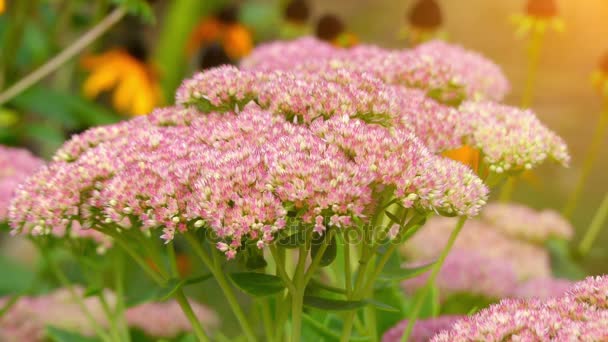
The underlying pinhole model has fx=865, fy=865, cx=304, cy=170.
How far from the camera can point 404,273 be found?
0.86 meters

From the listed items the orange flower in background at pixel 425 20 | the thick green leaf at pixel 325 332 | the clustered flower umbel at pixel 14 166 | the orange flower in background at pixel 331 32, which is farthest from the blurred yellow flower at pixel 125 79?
the thick green leaf at pixel 325 332

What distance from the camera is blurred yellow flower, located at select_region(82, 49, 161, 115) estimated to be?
190cm

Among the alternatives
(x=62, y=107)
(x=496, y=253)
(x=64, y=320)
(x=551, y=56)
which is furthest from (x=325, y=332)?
(x=551, y=56)

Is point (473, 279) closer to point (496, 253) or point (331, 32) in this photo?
point (496, 253)

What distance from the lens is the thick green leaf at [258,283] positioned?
2.42ft

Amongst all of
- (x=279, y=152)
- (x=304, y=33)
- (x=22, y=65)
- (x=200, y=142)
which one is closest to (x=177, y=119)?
(x=200, y=142)

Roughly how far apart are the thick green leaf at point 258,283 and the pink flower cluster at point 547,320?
0.16 m

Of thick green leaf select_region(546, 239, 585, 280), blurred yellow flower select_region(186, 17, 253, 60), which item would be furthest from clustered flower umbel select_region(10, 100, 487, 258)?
blurred yellow flower select_region(186, 17, 253, 60)

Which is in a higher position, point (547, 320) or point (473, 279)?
point (547, 320)

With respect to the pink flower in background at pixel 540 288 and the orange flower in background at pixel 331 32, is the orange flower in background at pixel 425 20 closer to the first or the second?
the orange flower in background at pixel 331 32

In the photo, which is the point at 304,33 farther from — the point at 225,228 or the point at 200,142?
the point at 225,228

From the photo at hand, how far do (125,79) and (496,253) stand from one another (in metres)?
0.94

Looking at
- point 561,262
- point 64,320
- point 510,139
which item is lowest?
point 561,262

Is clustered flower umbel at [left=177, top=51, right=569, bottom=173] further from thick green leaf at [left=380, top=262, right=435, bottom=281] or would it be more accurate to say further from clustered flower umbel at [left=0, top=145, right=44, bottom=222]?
clustered flower umbel at [left=0, top=145, right=44, bottom=222]
